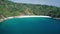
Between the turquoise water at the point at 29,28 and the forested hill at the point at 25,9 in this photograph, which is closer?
the turquoise water at the point at 29,28

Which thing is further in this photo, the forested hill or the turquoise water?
the forested hill

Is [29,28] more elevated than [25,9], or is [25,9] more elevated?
[25,9]

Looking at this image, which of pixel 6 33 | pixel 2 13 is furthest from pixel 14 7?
pixel 6 33

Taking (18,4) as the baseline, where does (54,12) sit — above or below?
below

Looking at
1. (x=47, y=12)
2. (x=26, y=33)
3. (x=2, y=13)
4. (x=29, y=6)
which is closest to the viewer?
(x=26, y=33)

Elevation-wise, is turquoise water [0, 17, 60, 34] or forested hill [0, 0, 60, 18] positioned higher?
forested hill [0, 0, 60, 18]

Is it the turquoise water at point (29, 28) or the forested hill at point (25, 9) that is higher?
the forested hill at point (25, 9)

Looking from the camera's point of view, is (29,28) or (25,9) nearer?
(29,28)

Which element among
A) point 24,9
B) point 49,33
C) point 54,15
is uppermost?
point 24,9

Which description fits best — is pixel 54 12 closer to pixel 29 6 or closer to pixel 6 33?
pixel 29 6

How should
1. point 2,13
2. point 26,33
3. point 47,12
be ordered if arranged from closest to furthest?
point 26,33
point 2,13
point 47,12

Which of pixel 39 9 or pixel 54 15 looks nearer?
pixel 54 15
